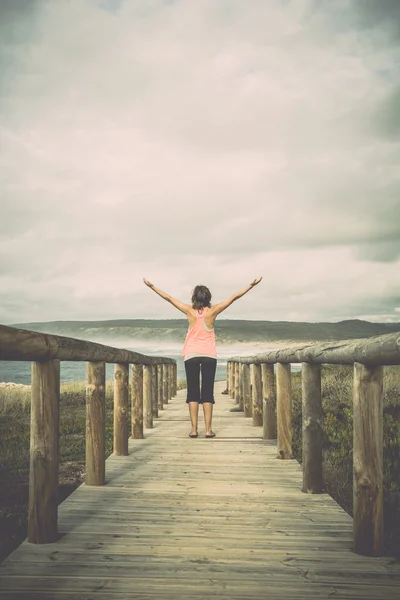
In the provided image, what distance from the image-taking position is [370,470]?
8.99 ft

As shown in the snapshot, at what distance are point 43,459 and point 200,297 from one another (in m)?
3.83

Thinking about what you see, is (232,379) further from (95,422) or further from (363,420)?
(363,420)

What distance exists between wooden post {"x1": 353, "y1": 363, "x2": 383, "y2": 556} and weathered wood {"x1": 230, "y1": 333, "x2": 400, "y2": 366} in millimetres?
131

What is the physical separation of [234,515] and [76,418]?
27.5 ft

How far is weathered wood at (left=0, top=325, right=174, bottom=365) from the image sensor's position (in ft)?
7.50

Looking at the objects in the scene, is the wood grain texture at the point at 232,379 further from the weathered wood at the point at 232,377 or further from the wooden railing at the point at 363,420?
the wooden railing at the point at 363,420

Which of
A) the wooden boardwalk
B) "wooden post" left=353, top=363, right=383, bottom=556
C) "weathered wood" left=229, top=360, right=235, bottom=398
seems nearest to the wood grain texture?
"weathered wood" left=229, top=360, right=235, bottom=398

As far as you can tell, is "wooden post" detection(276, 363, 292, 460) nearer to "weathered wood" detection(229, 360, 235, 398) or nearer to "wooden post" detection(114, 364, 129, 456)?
"wooden post" detection(114, 364, 129, 456)

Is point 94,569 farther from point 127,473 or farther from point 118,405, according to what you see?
point 118,405

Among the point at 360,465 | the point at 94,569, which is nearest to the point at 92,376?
the point at 94,569

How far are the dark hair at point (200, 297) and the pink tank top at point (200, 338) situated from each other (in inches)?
2.9

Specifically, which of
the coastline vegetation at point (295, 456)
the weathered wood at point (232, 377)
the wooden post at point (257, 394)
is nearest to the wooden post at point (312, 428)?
the coastline vegetation at point (295, 456)

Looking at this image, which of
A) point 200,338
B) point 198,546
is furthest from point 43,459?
point 200,338

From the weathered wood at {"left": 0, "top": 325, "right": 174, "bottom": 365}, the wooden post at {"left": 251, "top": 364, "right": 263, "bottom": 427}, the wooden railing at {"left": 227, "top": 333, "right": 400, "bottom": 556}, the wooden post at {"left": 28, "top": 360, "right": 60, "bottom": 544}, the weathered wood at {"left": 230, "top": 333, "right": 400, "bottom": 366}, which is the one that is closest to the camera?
the weathered wood at {"left": 0, "top": 325, "right": 174, "bottom": 365}
